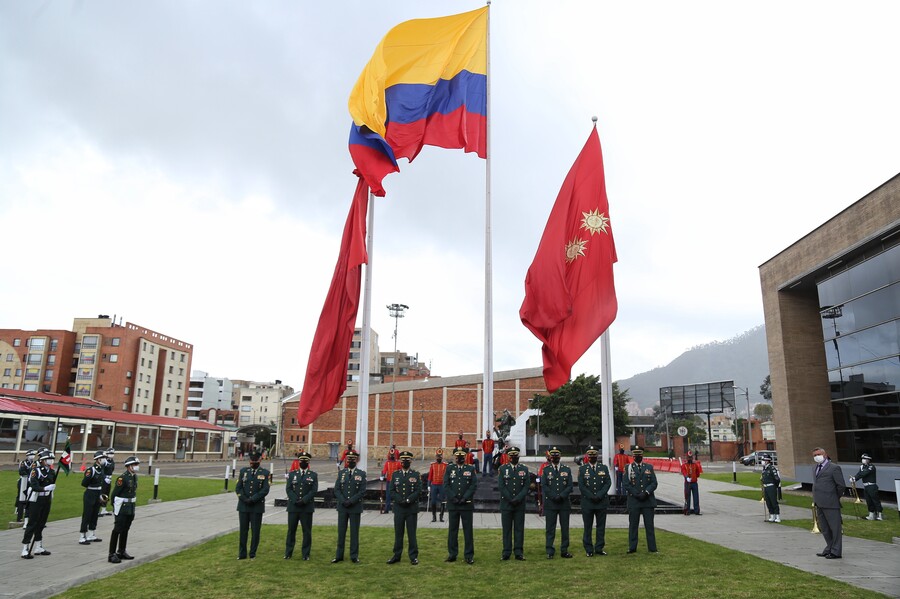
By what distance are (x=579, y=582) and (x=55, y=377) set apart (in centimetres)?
9613

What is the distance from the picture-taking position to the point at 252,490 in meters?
11.2

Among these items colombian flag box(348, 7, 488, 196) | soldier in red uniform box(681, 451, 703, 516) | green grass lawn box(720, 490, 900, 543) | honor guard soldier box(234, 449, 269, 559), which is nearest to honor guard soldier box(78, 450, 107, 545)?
honor guard soldier box(234, 449, 269, 559)

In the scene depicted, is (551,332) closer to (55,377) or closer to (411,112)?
(411,112)

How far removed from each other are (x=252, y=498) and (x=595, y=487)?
6590mm

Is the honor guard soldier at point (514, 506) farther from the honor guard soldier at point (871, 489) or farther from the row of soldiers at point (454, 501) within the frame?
the honor guard soldier at point (871, 489)

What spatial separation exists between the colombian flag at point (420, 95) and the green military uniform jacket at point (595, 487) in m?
8.97

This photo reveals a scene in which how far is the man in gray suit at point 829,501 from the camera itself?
445 inches

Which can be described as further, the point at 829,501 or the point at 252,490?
the point at 829,501

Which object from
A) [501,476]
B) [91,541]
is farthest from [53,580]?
[501,476]

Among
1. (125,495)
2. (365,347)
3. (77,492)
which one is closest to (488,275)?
(365,347)

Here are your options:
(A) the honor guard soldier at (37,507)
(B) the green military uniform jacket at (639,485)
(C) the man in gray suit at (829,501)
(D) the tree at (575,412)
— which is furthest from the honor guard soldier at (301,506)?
(D) the tree at (575,412)

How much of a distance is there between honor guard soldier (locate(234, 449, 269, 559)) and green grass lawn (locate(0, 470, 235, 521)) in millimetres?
9607

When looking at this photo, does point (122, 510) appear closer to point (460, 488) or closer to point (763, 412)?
point (460, 488)

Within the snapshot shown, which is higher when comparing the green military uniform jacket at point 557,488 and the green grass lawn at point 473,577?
the green military uniform jacket at point 557,488
